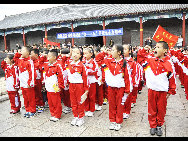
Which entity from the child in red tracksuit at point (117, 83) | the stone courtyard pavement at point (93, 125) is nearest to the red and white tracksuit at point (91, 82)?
the stone courtyard pavement at point (93, 125)

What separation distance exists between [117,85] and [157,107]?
84 cm

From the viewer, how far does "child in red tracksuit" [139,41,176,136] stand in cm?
296

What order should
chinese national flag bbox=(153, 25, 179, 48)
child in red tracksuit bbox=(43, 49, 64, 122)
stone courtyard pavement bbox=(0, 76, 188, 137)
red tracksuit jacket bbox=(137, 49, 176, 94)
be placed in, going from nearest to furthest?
red tracksuit jacket bbox=(137, 49, 176, 94) → stone courtyard pavement bbox=(0, 76, 188, 137) → child in red tracksuit bbox=(43, 49, 64, 122) → chinese national flag bbox=(153, 25, 179, 48)

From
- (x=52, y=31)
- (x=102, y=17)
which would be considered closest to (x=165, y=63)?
(x=102, y=17)

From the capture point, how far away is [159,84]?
9.72 feet

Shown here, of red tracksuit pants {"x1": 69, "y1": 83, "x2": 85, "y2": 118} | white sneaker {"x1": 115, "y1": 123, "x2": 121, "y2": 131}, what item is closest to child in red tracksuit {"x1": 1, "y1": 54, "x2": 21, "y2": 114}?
red tracksuit pants {"x1": 69, "y1": 83, "x2": 85, "y2": 118}

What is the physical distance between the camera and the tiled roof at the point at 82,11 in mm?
13782

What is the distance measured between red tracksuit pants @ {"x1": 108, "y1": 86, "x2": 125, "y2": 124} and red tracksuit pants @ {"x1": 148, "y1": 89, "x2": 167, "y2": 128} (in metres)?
0.56

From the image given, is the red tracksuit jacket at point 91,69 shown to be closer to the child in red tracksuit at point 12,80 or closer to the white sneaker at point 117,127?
the white sneaker at point 117,127

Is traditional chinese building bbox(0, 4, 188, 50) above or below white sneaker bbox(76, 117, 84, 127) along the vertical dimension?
above

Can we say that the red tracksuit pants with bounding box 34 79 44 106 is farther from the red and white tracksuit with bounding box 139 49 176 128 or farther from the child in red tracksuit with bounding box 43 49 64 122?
A: the red and white tracksuit with bounding box 139 49 176 128

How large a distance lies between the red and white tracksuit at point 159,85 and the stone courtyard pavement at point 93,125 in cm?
38

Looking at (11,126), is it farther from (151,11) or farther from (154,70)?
(151,11)

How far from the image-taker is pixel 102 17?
14430 mm
